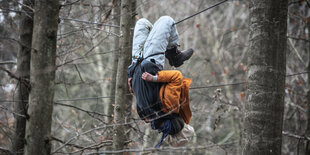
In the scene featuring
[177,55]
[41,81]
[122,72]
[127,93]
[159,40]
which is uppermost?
[159,40]

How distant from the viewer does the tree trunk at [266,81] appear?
2.54 meters

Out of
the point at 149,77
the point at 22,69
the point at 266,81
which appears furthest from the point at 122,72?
the point at 266,81

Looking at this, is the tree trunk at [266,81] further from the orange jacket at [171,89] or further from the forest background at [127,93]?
the orange jacket at [171,89]

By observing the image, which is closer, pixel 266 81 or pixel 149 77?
pixel 266 81

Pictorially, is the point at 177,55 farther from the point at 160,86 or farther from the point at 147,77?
the point at 147,77

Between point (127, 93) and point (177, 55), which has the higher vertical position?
point (177, 55)

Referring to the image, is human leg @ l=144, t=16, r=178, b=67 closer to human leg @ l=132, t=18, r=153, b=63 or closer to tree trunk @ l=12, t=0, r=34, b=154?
human leg @ l=132, t=18, r=153, b=63

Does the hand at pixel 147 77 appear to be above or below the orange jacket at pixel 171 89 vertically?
above

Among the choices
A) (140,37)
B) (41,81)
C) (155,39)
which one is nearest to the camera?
(41,81)

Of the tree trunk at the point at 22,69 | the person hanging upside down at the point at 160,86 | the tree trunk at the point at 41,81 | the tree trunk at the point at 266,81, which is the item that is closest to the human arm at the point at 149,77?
the person hanging upside down at the point at 160,86

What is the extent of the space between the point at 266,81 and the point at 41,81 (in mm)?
→ 2118

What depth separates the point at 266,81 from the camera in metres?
2.58

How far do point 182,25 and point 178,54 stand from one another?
1.75 meters

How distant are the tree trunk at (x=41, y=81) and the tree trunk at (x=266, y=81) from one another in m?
1.91
